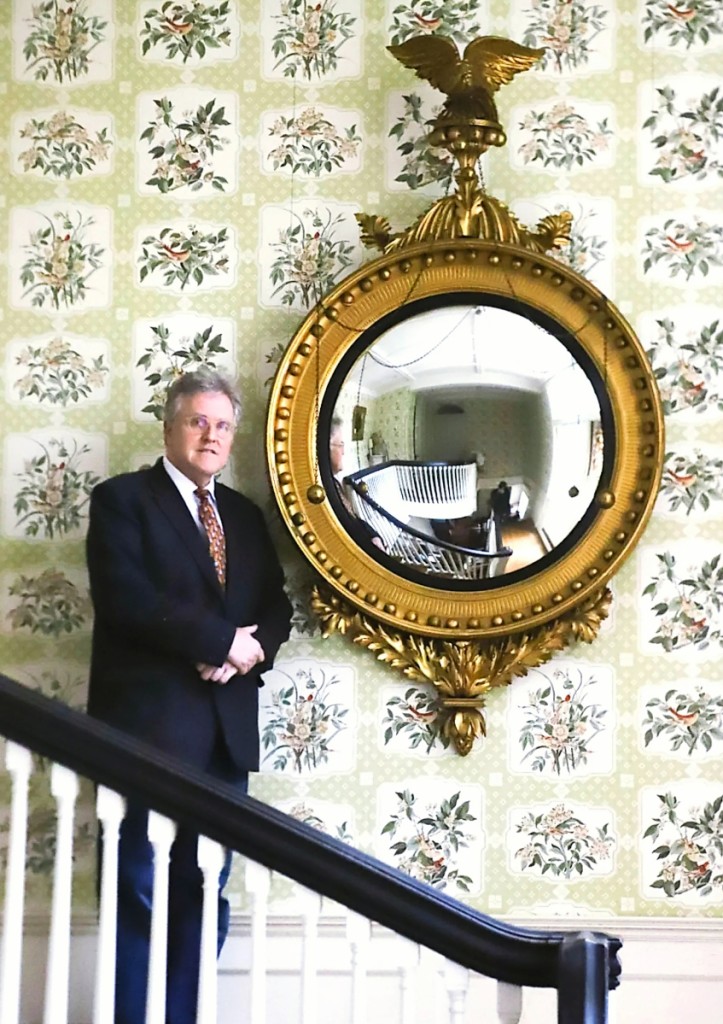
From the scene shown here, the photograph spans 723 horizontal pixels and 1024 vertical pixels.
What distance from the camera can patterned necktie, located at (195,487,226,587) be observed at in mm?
3164

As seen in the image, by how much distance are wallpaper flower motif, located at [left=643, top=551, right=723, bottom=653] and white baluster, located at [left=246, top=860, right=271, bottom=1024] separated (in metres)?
1.69

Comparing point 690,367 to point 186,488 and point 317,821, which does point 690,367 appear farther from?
point 317,821

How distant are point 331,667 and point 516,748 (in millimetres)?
516

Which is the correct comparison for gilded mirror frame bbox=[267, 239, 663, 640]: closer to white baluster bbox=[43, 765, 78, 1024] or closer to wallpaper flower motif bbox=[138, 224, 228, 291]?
wallpaper flower motif bbox=[138, 224, 228, 291]

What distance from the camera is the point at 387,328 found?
10.8 feet

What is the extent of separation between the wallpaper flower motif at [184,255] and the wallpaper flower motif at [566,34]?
0.96 meters

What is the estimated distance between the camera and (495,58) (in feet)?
10.5

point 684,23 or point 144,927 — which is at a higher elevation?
point 684,23

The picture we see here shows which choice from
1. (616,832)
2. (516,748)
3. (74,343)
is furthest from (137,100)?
(616,832)

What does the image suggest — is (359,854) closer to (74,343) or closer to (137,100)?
(74,343)

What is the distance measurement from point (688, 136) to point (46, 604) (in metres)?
2.07

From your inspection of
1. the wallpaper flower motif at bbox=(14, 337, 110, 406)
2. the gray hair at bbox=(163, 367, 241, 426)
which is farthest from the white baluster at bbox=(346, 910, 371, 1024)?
the wallpaper flower motif at bbox=(14, 337, 110, 406)

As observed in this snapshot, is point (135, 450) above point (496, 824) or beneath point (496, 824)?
above

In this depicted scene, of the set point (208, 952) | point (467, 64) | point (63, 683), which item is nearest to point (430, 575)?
point (63, 683)
